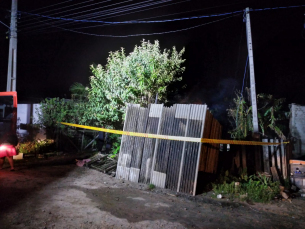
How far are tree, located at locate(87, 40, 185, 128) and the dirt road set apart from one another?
3335 mm

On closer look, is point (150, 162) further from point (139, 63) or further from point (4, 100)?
point (4, 100)

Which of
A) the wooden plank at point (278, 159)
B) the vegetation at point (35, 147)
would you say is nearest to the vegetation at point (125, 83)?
the vegetation at point (35, 147)

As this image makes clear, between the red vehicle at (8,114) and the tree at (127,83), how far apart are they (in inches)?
113

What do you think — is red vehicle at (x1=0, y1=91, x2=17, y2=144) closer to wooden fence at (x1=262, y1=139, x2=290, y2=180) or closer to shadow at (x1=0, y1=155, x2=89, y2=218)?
shadow at (x1=0, y1=155, x2=89, y2=218)

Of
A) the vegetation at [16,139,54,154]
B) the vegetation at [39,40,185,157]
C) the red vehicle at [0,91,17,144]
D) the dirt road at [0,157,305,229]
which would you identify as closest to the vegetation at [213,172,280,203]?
the dirt road at [0,157,305,229]

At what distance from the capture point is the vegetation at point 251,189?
5796 millimetres

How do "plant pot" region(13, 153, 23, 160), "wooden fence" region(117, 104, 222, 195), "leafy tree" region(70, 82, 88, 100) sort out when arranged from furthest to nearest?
1. "leafy tree" region(70, 82, 88, 100)
2. "plant pot" region(13, 153, 23, 160)
3. "wooden fence" region(117, 104, 222, 195)

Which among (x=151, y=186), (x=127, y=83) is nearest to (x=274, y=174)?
(x=151, y=186)

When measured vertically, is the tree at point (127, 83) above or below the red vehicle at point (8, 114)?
above

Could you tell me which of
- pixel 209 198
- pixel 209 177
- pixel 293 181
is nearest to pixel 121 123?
pixel 209 177

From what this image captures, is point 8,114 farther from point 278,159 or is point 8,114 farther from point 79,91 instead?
point 278,159

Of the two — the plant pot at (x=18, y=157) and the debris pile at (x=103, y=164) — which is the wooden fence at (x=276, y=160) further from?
the plant pot at (x=18, y=157)

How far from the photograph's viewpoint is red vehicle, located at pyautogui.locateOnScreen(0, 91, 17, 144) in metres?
9.36

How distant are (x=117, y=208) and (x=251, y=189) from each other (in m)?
3.39
